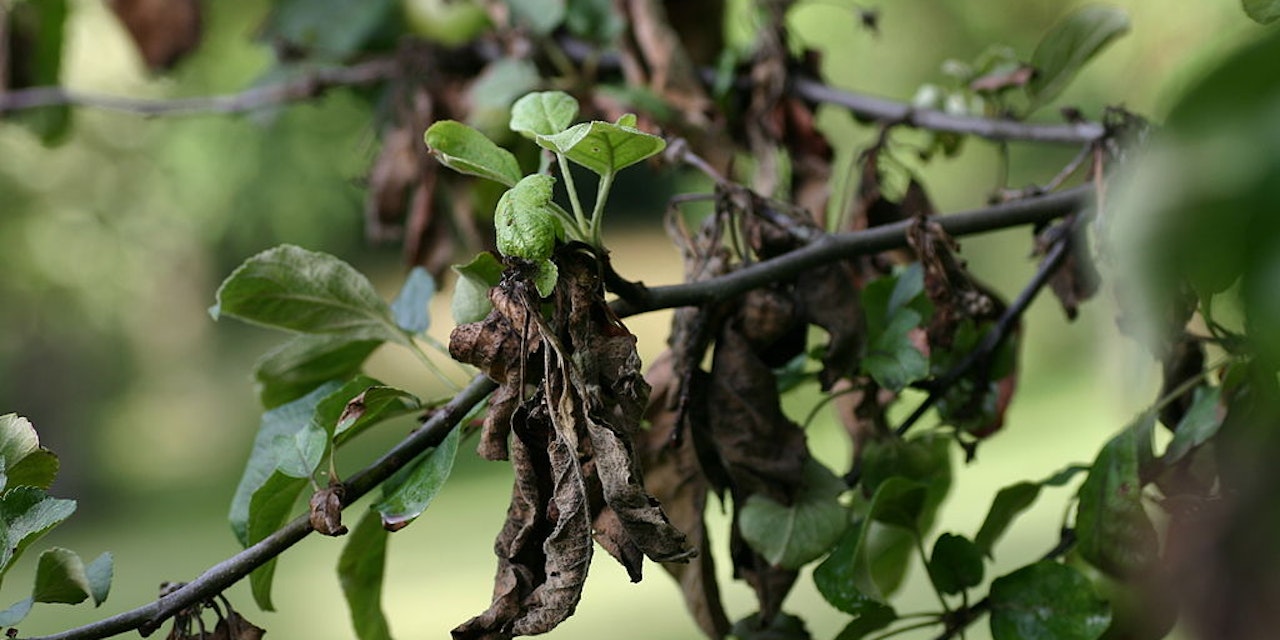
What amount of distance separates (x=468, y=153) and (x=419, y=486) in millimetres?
76

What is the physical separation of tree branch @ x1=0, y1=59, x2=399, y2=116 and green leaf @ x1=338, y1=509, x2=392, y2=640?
0.37 metres

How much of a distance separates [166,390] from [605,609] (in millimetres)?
2636

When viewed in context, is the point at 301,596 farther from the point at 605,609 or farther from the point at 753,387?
the point at 753,387

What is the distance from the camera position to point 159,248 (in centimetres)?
379

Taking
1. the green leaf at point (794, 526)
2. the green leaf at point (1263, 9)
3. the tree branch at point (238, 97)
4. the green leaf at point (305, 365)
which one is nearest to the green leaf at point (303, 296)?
the green leaf at point (305, 365)

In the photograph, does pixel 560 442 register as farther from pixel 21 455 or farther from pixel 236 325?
pixel 236 325

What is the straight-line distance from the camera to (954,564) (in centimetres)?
41

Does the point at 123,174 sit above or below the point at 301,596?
above

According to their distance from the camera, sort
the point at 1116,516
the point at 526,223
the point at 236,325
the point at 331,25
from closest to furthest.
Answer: the point at 526,223, the point at 1116,516, the point at 331,25, the point at 236,325

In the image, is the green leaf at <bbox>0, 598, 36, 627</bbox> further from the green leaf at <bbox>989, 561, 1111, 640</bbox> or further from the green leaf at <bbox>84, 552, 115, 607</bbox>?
the green leaf at <bbox>989, 561, 1111, 640</bbox>

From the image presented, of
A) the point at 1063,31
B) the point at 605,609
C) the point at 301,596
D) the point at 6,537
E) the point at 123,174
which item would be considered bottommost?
the point at 6,537

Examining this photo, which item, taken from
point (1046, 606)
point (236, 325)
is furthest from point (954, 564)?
point (236, 325)

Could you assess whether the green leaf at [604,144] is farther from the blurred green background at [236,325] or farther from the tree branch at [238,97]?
the blurred green background at [236,325]

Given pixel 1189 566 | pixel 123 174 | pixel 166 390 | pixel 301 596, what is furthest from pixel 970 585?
pixel 166 390
